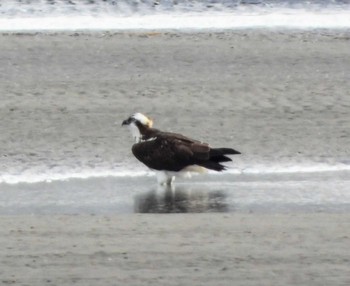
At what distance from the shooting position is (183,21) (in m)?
15.8

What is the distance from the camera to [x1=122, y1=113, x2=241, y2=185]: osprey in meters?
10.0

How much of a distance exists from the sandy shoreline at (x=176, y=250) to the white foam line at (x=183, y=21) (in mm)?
6962

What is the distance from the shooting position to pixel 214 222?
8312mm

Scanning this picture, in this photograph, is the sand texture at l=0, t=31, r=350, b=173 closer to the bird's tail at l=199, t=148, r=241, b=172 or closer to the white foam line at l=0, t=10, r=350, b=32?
the white foam line at l=0, t=10, r=350, b=32

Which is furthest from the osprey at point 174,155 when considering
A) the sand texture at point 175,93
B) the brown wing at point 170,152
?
the sand texture at point 175,93

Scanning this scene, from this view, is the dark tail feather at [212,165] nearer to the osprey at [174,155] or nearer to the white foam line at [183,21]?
the osprey at [174,155]

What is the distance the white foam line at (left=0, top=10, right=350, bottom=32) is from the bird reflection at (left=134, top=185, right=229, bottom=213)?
5626 mm

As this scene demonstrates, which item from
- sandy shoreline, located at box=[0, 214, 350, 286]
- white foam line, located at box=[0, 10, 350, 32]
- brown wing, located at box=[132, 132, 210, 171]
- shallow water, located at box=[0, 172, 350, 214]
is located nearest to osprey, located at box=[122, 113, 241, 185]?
brown wing, located at box=[132, 132, 210, 171]

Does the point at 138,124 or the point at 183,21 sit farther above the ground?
the point at 138,124

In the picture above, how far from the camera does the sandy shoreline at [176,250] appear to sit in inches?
275

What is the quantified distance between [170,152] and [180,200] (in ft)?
3.06

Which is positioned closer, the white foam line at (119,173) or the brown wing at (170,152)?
the brown wing at (170,152)

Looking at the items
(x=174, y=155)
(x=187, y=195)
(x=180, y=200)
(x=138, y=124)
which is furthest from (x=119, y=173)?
(x=180, y=200)

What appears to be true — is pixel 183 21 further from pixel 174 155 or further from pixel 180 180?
pixel 174 155
